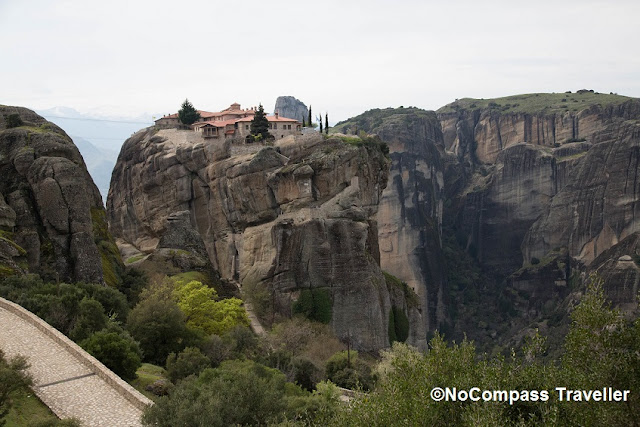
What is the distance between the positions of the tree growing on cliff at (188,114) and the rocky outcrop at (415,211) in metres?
41.6

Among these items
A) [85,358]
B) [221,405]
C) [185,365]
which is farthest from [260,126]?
[221,405]

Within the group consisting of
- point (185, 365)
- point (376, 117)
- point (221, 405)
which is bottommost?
point (185, 365)

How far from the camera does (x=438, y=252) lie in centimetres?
14375

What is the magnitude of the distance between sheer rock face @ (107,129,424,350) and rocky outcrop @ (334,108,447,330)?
162 feet

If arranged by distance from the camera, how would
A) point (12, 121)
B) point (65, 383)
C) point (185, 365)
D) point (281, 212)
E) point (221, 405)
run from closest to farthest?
point (221, 405)
point (65, 383)
point (185, 365)
point (12, 121)
point (281, 212)

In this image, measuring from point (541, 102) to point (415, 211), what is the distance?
50.2 m

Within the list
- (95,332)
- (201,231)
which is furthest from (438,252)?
(95,332)

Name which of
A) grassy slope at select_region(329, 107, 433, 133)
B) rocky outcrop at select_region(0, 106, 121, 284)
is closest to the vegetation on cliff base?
rocky outcrop at select_region(0, 106, 121, 284)

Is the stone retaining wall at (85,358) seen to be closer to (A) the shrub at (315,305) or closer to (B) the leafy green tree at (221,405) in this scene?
(B) the leafy green tree at (221,405)

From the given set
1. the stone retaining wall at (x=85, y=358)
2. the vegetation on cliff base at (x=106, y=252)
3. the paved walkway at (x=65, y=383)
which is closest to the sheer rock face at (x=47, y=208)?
the vegetation on cliff base at (x=106, y=252)

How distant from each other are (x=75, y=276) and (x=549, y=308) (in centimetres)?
9587

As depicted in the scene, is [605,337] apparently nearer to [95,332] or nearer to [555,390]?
[555,390]

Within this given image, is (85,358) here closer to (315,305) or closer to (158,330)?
(158,330)

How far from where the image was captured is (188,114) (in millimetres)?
88750
